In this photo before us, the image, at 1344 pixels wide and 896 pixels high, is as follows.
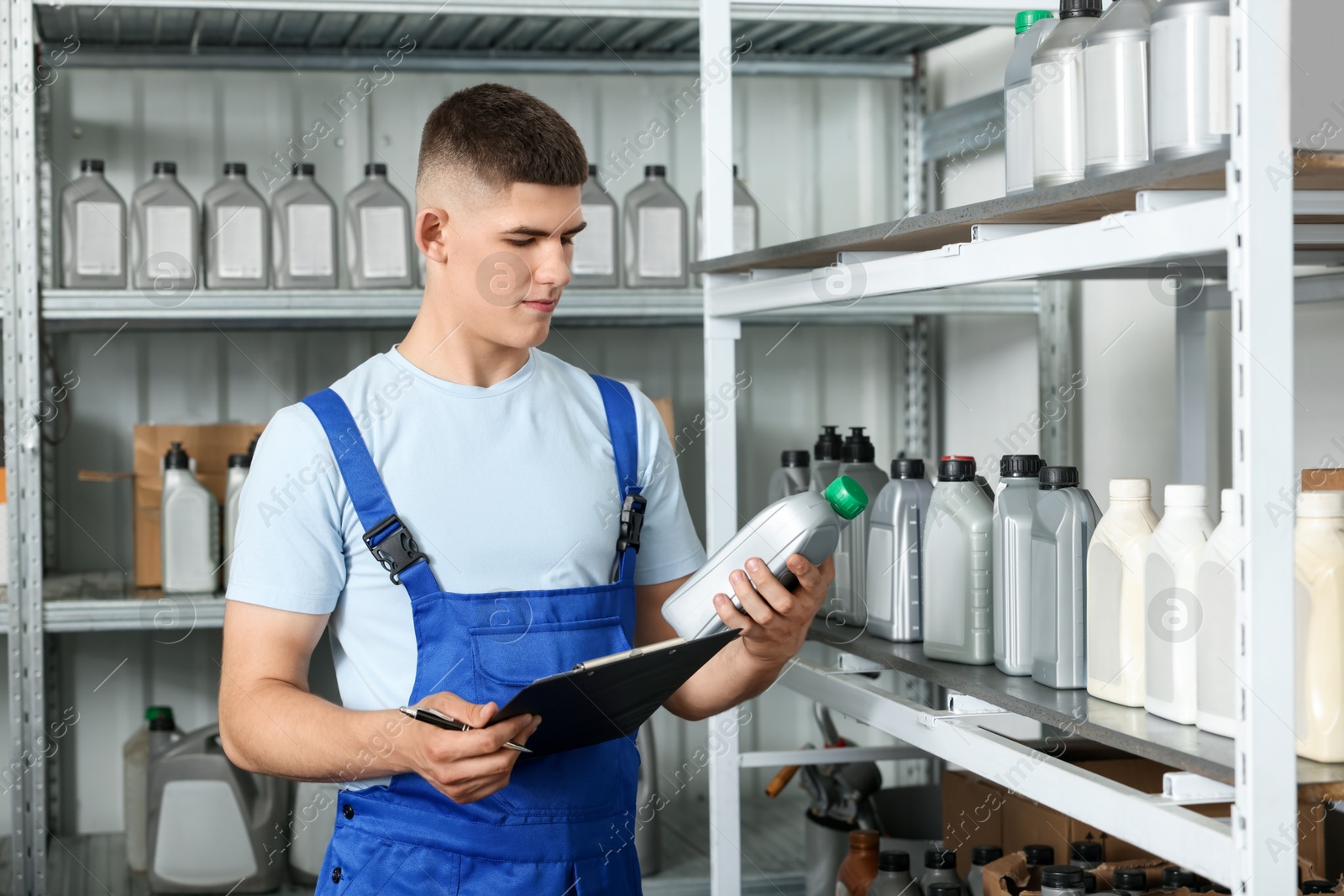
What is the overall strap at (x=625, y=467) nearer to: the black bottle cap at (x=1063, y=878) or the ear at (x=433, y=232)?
the ear at (x=433, y=232)

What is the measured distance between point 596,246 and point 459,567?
3.76 ft

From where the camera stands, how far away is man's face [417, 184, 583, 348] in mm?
1285

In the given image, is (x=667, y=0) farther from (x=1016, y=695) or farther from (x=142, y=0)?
(x=1016, y=695)

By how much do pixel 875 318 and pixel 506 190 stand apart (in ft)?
4.48

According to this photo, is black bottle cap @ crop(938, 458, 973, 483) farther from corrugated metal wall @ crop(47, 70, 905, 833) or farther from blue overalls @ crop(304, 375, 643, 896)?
corrugated metal wall @ crop(47, 70, 905, 833)

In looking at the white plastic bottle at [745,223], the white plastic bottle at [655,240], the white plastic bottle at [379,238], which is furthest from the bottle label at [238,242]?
the white plastic bottle at [745,223]

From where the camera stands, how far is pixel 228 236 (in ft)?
7.36

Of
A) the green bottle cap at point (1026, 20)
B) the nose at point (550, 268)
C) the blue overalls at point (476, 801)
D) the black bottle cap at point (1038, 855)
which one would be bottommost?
the black bottle cap at point (1038, 855)

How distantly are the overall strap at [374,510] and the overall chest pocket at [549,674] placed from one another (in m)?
0.08

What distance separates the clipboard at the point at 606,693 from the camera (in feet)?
3.50

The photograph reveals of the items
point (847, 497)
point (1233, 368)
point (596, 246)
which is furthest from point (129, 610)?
point (1233, 368)

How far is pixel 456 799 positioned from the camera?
1.17 m

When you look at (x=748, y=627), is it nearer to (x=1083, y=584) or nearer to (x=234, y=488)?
(x=1083, y=584)

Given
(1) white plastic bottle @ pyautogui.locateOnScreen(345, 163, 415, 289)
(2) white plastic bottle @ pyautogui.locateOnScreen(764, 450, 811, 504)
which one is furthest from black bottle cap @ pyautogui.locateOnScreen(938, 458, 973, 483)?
(1) white plastic bottle @ pyautogui.locateOnScreen(345, 163, 415, 289)
